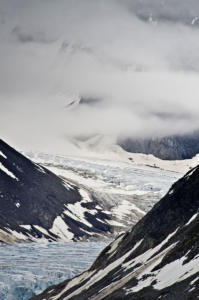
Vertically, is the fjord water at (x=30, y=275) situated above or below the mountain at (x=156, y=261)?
below

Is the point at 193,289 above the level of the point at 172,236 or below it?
above

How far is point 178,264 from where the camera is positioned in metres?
66.9

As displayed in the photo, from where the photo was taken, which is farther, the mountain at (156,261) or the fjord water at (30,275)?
the fjord water at (30,275)

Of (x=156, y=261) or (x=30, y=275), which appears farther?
(x=30, y=275)

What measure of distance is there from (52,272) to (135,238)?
72.7m

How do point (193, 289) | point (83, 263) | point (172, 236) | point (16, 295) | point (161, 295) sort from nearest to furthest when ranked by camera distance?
point (193, 289) < point (161, 295) < point (172, 236) < point (16, 295) < point (83, 263)

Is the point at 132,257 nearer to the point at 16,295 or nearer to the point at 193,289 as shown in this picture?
the point at 193,289

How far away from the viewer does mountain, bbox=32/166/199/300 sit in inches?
2477

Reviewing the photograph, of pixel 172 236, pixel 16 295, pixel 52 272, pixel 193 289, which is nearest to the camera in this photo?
pixel 193 289

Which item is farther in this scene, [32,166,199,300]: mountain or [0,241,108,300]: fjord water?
[0,241,108,300]: fjord water

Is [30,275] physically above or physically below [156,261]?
below

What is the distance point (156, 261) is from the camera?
2980 inches

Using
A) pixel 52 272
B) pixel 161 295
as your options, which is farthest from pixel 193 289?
pixel 52 272

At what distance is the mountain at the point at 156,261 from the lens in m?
62.9
